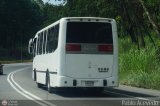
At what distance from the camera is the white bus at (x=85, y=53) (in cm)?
2178

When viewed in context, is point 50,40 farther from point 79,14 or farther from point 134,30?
point 79,14

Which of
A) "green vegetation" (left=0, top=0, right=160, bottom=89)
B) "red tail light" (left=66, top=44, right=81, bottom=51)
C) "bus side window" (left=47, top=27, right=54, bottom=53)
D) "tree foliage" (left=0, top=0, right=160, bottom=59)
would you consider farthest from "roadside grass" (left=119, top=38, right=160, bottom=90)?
"red tail light" (left=66, top=44, right=81, bottom=51)

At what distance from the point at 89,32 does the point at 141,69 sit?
10320mm

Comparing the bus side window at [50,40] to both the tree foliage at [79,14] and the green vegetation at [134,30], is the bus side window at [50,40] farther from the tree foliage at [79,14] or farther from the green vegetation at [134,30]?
the tree foliage at [79,14]

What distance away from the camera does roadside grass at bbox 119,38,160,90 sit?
2778 centimetres

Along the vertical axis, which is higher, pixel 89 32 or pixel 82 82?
pixel 89 32

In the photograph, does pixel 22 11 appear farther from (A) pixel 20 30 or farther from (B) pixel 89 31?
(B) pixel 89 31

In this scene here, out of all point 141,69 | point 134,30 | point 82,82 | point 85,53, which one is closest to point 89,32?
point 85,53

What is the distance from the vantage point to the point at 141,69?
3206 centimetres

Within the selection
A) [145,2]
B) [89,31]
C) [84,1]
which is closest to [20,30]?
[84,1]

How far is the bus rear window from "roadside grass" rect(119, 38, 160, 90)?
5.39 meters

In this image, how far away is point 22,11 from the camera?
13012cm

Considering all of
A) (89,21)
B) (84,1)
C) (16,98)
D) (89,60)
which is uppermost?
(84,1)

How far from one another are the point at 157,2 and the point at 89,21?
9.80 m
